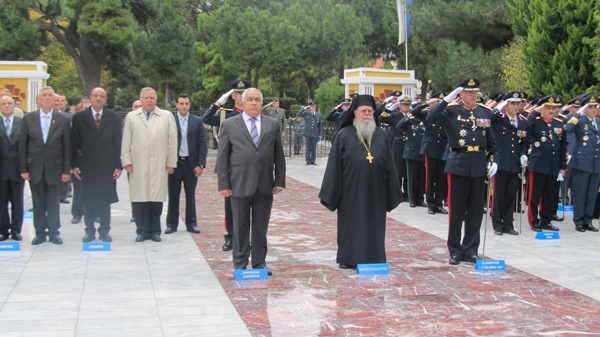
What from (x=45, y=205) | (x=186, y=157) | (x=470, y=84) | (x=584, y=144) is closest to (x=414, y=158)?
(x=584, y=144)

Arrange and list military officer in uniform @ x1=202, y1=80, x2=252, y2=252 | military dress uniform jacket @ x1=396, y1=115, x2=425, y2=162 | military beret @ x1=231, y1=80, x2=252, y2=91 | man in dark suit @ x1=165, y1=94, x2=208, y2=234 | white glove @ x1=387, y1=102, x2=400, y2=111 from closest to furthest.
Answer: military officer in uniform @ x1=202, y1=80, x2=252, y2=252 < military beret @ x1=231, y1=80, x2=252, y2=91 < man in dark suit @ x1=165, y1=94, x2=208, y2=234 < military dress uniform jacket @ x1=396, y1=115, x2=425, y2=162 < white glove @ x1=387, y1=102, x2=400, y2=111

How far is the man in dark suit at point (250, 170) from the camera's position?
8.68 m

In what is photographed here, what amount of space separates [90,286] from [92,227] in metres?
2.67

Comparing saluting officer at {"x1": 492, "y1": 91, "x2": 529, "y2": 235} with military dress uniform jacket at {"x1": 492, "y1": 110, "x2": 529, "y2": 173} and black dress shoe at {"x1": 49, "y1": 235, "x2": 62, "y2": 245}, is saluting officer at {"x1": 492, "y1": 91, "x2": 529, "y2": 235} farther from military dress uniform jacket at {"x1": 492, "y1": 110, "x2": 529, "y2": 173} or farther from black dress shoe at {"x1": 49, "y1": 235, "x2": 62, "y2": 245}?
black dress shoe at {"x1": 49, "y1": 235, "x2": 62, "y2": 245}

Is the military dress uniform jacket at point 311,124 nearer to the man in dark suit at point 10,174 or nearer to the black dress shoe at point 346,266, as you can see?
the man in dark suit at point 10,174

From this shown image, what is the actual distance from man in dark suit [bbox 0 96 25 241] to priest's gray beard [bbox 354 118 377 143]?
4.55 meters

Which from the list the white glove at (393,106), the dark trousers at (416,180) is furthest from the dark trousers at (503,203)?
the white glove at (393,106)

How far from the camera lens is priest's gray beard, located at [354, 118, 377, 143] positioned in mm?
9062

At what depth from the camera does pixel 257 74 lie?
40.4 metres

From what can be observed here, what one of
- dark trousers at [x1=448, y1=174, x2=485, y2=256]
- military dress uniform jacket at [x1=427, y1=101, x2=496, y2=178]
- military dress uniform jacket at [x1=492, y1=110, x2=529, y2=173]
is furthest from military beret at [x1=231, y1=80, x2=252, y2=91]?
military dress uniform jacket at [x1=492, y1=110, x2=529, y2=173]

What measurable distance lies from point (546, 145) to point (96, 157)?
6.39 m

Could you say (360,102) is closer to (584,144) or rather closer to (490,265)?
(490,265)

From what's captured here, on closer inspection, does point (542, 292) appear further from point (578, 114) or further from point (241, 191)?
point (578, 114)

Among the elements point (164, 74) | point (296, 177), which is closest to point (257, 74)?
point (164, 74)
